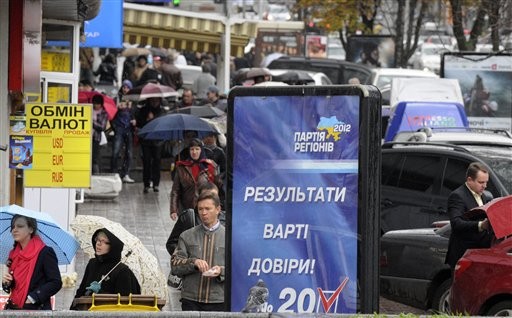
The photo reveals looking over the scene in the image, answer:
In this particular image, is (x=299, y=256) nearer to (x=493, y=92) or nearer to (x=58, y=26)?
(x=58, y=26)

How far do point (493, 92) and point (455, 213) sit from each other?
1877cm

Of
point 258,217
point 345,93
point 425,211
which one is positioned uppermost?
point 345,93

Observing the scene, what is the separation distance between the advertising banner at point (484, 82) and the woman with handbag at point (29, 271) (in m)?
22.2

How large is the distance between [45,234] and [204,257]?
115 centimetres

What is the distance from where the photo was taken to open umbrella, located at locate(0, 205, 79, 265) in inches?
400

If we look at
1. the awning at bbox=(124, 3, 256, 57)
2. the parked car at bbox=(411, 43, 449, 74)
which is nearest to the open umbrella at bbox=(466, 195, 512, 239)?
the awning at bbox=(124, 3, 256, 57)

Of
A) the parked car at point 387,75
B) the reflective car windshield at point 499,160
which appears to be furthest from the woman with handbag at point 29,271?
the parked car at point 387,75

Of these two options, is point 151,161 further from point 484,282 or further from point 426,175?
point 484,282

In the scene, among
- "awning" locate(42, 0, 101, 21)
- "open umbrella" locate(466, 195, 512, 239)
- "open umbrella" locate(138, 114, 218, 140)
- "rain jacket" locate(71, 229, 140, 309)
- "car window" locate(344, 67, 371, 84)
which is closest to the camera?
"rain jacket" locate(71, 229, 140, 309)

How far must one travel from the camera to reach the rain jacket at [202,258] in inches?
416

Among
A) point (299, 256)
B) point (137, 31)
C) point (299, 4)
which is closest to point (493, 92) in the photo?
point (137, 31)

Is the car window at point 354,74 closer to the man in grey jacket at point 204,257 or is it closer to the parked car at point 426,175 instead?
the parked car at point 426,175

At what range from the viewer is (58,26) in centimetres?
1612

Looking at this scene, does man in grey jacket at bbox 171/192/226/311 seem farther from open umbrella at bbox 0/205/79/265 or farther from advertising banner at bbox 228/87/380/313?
advertising banner at bbox 228/87/380/313
